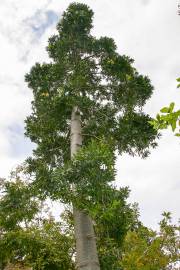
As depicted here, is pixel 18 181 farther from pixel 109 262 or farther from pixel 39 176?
pixel 39 176

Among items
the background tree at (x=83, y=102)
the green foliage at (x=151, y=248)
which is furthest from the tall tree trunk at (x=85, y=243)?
the green foliage at (x=151, y=248)

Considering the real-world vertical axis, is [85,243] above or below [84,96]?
below

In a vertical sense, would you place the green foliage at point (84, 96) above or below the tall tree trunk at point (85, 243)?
above

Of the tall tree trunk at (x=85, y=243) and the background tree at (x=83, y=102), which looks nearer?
the tall tree trunk at (x=85, y=243)

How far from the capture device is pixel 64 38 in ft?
46.0

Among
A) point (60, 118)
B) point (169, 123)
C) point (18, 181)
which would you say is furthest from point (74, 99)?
point (18, 181)

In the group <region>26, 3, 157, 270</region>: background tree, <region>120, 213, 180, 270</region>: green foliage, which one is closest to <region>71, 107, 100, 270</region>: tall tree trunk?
<region>26, 3, 157, 270</region>: background tree

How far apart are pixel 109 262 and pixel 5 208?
331 cm

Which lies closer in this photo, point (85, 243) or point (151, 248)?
point (85, 243)

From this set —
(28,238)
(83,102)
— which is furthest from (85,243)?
(83,102)

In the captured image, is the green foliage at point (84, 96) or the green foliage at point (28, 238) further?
the green foliage at point (84, 96)

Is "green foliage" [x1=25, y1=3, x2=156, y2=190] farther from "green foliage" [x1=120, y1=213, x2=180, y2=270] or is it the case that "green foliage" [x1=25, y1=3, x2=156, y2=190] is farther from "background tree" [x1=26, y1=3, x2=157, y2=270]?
"green foliage" [x1=120, y1=213, x2=180, y2=270]

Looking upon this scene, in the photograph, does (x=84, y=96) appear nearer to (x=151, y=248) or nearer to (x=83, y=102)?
(x=83, y=102)

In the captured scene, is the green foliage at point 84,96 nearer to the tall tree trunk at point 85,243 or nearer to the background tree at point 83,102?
the background tree at point 83,102
